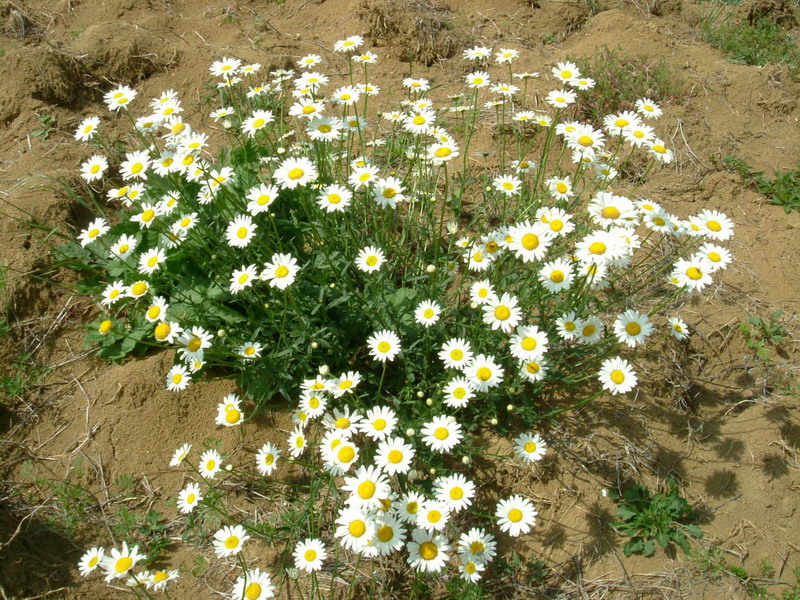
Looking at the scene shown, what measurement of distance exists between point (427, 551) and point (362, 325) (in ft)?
4.62

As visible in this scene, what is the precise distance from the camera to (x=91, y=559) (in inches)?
102

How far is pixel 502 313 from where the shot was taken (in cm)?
289

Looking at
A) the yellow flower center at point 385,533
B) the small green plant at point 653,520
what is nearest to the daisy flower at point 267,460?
the yellow flower center at point 385,533

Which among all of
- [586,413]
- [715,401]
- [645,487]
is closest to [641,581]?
[645,487]

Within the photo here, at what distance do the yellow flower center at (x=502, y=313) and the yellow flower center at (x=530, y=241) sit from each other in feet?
1.10

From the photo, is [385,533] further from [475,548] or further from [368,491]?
[475,548]

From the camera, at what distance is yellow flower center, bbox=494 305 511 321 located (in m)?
2.88

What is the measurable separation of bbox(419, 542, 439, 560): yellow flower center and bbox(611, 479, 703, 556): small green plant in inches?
45.1

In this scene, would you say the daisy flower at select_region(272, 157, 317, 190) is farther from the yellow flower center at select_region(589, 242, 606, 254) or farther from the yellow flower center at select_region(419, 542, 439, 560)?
the yellow flower center at select_region(419, 542, 439, 560)

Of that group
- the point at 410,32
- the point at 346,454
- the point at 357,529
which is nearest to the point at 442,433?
the point at 346,454

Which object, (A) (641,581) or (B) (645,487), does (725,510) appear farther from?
(A) (641,581)

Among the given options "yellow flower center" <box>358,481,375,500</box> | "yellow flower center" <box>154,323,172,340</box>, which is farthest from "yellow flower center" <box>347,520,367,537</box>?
"yellow flower center" <box>154,323,172,340</box>

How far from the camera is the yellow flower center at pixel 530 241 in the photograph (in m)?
2.86

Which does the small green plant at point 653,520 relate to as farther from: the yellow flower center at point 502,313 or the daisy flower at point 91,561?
the daisy flower at point 91,561
